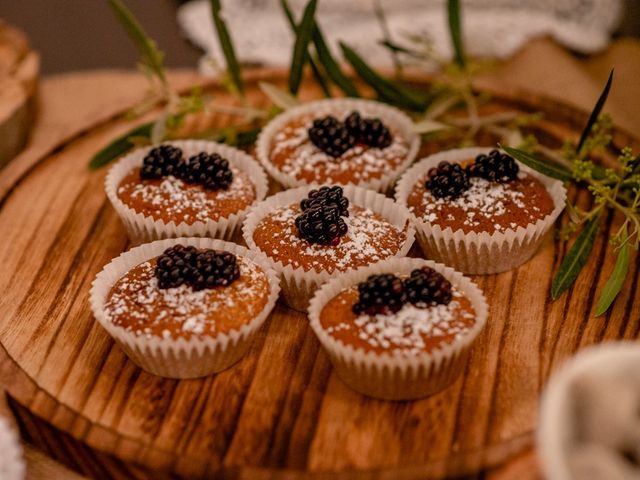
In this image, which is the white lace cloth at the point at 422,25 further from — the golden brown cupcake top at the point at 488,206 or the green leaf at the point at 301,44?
the golden brown cupcake top at the point at 488,206

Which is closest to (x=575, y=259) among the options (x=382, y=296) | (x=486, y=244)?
(x=486, y=244)

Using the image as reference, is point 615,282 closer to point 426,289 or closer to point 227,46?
point 426,289

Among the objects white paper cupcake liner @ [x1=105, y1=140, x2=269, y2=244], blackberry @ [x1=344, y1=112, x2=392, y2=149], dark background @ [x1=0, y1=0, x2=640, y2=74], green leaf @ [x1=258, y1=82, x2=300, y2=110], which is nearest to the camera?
white paper cupcake liner @ [x1=105, y1=140, x2=269, y2=244]

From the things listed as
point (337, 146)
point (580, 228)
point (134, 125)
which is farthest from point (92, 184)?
point (580, 228)

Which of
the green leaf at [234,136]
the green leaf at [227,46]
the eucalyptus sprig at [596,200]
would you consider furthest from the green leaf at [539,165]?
the green leaf at [227,46]

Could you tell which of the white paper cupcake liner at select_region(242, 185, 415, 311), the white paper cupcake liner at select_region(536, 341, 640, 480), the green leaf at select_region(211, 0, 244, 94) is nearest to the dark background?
the green leaf at select_region(211, 0, 244, 94)

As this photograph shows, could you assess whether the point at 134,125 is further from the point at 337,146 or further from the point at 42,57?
the point at 42,57

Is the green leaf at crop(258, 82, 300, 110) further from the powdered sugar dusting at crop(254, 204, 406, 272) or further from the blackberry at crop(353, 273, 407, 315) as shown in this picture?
the blackberry at crop(353, 273, 407, 315)
